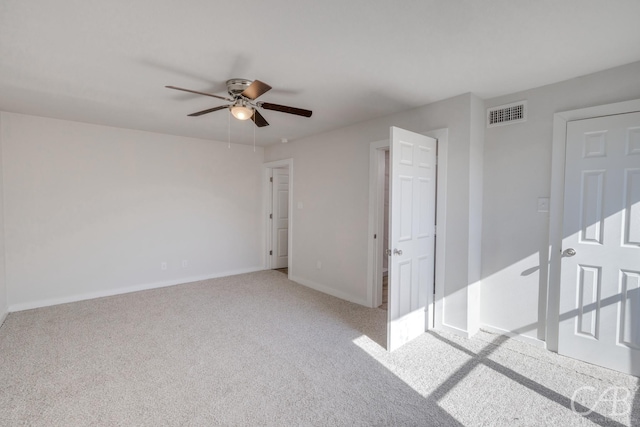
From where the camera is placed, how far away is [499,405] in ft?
6.69

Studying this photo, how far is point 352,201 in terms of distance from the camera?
418 centimetres

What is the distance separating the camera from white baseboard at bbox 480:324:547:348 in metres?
2.80

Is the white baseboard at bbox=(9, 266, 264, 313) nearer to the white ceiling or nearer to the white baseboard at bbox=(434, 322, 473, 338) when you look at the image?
the white ceiling

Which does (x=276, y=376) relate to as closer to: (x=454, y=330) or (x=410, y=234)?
(x=410, y=234)

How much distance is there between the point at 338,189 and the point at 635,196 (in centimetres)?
300

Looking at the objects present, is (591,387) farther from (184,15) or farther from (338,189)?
(184,15)

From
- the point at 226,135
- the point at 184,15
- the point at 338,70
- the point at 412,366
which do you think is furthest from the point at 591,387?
the point at 226,135

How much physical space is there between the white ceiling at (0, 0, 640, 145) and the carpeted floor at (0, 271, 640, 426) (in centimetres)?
244

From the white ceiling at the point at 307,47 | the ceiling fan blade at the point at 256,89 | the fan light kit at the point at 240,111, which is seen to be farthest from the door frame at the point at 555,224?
the fan light kit at the point at 240,111

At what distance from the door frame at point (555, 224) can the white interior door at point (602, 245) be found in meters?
0.05

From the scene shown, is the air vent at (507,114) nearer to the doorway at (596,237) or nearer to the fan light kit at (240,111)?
the doorway at (596,237)

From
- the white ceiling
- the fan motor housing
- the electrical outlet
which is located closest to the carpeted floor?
the electrical outlet

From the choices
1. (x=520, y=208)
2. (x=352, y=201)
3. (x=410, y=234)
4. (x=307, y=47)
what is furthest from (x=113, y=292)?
(x=520, y=208)

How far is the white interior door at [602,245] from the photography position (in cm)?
234
